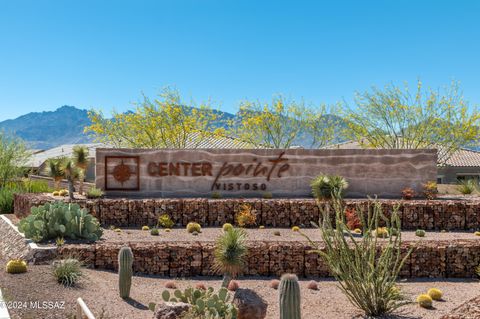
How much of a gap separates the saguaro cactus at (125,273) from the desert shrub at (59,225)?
13.4 feet

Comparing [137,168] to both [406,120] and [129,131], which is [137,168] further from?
[406,120]

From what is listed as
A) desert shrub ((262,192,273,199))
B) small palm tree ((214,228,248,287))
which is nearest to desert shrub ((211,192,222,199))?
desert shrub ((262,192,273,199))

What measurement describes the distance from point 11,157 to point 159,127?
14.6 meters

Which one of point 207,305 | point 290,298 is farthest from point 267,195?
point 290,298

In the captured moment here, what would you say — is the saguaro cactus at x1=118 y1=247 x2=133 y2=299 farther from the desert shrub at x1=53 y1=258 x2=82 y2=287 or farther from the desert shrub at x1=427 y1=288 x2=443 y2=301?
the desert shrub at x1=427 y1=288 x2=443 y2=301

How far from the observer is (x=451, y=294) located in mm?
12930

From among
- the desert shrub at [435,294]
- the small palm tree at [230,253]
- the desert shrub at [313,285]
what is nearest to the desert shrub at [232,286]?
the small palm tree at [230,253]

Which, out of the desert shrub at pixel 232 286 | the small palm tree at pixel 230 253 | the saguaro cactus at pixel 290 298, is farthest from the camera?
the desert shrub at pixel 232 286

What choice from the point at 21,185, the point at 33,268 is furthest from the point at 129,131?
the point at 33,268

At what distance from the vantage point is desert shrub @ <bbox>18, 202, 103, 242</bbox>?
15.0 meters

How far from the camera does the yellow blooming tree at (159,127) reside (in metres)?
45.3

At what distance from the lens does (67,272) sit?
11.8 metres

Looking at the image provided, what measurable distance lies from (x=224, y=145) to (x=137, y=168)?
917 inches

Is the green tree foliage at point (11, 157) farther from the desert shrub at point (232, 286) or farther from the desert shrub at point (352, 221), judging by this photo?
the desert shrub at point (232, 286)
